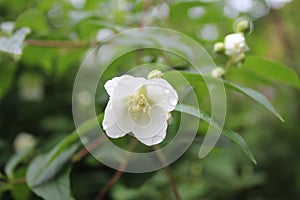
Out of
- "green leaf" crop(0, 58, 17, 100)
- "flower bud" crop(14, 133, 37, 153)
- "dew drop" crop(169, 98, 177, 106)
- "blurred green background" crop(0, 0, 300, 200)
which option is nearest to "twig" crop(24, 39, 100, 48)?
"blurred green background" crop(0, 0, 300, 200)

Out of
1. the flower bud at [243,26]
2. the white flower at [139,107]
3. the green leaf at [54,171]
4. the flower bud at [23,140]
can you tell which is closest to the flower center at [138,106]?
the white flower at [139,107]

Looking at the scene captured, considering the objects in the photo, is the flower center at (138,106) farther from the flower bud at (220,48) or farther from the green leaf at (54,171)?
the flower bud at (220,48)

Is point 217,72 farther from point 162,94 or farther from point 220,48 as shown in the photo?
point 162,94

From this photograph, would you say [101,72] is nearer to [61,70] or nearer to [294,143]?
[61,70]

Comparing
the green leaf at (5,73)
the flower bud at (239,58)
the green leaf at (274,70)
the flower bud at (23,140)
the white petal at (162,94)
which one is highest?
the white petal at (162,94)

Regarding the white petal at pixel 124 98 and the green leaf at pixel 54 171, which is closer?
the white petal at pixel 124 98

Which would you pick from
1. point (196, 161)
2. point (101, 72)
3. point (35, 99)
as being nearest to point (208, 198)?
point (196, 161)

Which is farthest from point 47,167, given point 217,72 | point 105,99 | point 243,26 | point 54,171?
point 243,26

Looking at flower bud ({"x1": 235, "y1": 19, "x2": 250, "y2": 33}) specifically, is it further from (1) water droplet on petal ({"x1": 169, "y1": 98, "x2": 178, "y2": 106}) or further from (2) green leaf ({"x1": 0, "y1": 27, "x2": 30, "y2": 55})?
(2) green leaf ({"x1": 0, "y1": 27, "x2": 30, "y2": 55})
